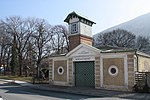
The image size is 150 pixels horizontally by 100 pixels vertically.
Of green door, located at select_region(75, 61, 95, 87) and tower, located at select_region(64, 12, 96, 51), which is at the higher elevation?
tower, located at select_region(64, 12, 96, 51)

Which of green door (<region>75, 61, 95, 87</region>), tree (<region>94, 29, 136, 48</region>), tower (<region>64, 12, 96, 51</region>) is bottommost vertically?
green door (<region>75, 61, 95, 87</region>)

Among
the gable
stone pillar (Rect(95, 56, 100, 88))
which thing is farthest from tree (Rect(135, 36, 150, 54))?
stone pillar (Rect(95, 56, 100, 88))

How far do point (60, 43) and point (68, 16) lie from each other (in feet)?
93.3

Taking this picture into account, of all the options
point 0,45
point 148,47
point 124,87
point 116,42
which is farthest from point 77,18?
point 148,47

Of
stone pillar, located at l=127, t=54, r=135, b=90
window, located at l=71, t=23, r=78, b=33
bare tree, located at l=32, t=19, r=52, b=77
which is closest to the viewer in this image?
stone pillar, located at l=127, t=54, r=135, b=90

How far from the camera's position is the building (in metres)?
20.8

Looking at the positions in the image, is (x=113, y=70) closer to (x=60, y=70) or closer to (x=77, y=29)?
(x=60, y=70)

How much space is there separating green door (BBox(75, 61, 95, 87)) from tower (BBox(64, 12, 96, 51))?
3.91 meters

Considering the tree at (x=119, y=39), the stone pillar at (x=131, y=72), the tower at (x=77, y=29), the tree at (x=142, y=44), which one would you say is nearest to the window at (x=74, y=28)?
the tower at (x=77, y=29)

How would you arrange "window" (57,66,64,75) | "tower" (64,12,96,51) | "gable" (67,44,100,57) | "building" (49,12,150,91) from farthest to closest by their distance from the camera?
"tower" (64,12,96,51), "window" (57,66,64,75), "gable" (67,44,100,57), "building" (49,12,150,91)

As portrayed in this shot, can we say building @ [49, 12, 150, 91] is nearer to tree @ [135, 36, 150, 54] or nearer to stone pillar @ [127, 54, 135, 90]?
stone pillar @ [127, 54, 135, 90]

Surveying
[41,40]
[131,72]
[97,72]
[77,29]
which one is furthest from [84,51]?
[41,40]

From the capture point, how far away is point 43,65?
180ft

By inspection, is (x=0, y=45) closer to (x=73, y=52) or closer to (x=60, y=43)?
(x=60, y=43)
